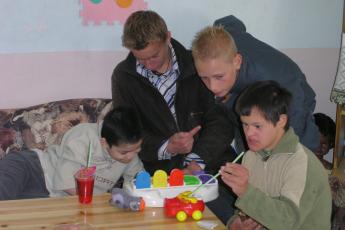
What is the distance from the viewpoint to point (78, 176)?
1.94 meters

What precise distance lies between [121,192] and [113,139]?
431 millimetres

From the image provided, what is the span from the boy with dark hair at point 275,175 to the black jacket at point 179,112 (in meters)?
0.73

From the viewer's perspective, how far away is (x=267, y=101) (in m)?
1.82

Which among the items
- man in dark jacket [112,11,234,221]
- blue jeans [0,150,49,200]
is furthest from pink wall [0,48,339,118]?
blue jeans [0,150,49,200]

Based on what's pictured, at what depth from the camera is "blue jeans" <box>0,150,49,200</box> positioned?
7.96ft

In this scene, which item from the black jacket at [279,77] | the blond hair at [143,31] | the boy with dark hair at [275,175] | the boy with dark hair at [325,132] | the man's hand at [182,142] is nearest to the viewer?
the boy with dark hair at [275,175]

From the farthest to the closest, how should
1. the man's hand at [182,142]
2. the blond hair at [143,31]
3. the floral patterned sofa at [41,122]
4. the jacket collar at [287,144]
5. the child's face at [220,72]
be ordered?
the floral patterned sofa at [41,122], the man's hand at [182,142], the blond hair at [143,31], the child's face at [220,72], the jacket collar at [287,144]

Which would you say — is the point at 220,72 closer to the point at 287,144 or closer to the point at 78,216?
the point at 287,144

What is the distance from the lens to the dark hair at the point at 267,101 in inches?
71.6

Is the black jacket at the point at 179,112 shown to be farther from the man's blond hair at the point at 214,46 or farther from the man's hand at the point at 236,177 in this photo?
the man's hand at the point at 236,177

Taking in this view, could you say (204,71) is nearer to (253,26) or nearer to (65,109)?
(65,109)

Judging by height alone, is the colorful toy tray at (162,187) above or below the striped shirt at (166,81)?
below

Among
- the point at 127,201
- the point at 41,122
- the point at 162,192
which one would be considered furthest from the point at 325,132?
the point at 127,201

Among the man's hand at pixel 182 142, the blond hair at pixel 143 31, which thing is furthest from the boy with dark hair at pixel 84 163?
the blond hair at pixel 143 31
